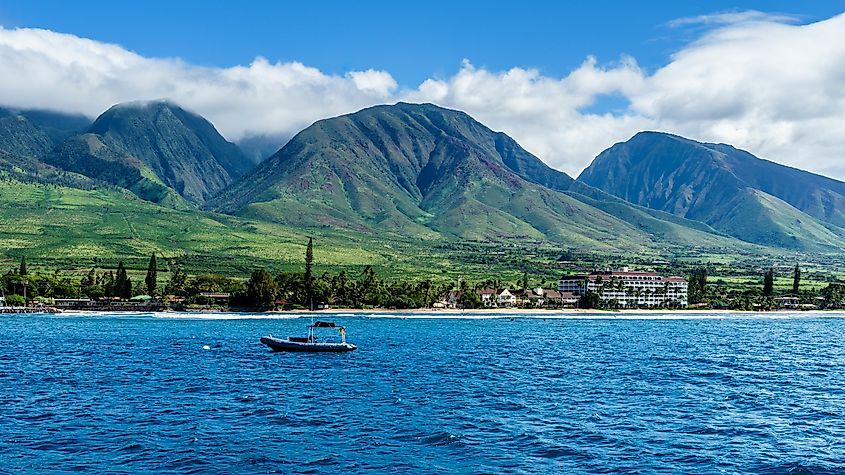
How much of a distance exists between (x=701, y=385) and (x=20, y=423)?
59.9 metres

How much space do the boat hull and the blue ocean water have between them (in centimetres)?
275

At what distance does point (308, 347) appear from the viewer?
114m

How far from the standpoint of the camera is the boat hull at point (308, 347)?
112875 millimetres

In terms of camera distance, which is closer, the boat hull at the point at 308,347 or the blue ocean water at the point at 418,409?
the blue ocean water at the point at 418,409

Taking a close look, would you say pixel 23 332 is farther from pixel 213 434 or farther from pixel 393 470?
pixel 393 470

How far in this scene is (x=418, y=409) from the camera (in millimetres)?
64625

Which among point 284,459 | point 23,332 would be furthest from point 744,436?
point 23,332

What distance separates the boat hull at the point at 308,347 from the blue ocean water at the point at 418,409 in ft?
9.03

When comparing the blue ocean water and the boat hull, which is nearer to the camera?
the blue ocean water

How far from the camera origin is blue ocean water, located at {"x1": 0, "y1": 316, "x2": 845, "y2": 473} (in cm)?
4781

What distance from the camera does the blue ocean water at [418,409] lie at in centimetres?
4781

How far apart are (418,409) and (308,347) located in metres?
51.5

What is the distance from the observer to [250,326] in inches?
6752

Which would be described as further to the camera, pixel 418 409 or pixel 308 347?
pixel 308 347
